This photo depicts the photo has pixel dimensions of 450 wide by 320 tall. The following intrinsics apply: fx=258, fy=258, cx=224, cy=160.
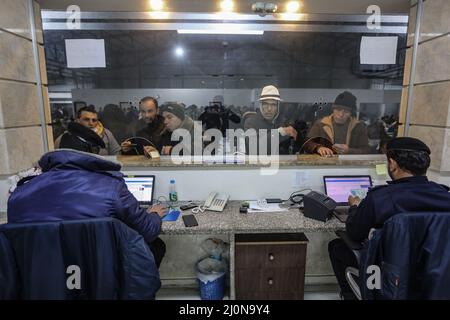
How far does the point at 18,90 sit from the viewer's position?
6.17 ft

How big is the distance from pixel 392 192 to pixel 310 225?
491 millimetres

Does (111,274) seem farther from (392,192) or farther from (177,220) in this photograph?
(392,192)

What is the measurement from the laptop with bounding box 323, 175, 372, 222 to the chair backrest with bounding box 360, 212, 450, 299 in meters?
0.77

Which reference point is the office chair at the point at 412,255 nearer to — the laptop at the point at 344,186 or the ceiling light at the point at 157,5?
the laptop at the point at 344,186

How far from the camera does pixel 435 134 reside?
6.10 feet

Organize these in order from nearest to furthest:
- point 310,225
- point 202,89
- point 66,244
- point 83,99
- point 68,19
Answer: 1. point 66,244
2. point 310,225
3. point 68,19
4. point 83,99
5. point 202,89

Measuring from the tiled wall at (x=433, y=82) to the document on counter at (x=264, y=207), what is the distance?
1.17m

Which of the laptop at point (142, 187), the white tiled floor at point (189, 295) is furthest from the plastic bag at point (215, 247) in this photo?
the laptop at point (142, 187)

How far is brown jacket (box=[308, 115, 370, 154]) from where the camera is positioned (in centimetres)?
268

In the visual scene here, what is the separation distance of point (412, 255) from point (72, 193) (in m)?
1.47

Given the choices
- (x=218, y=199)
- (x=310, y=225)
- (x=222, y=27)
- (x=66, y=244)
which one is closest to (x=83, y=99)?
(x=222, y=27)

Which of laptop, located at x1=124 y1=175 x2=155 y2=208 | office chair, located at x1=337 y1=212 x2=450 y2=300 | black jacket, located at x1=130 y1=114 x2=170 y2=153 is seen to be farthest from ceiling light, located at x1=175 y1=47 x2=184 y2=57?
office chair, located at x1=337 y1=212 x2=450 y2=300

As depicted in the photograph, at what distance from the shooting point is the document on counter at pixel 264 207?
1794 millimetres

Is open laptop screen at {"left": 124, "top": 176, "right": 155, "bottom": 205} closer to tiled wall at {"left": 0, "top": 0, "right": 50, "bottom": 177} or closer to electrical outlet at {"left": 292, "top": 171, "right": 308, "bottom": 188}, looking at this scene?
tiled wall at {"left": 0, "top": 0, "right": 50, "bottom": 177}
